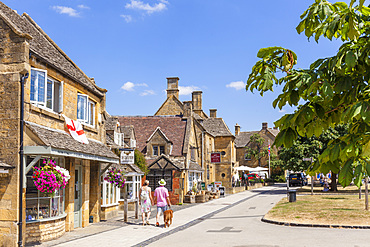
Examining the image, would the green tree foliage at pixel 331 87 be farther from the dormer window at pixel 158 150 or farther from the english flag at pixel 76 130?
A: the dormer window at pixel 158 150

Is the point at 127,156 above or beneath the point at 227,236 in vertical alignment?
above

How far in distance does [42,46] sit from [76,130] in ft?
11.0

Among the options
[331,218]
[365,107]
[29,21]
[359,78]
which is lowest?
[331,218]

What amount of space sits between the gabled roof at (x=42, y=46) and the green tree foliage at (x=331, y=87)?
1048 cm

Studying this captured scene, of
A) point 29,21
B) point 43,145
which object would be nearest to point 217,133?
point 29,21

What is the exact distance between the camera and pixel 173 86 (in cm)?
4906

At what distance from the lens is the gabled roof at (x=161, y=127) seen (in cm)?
3731

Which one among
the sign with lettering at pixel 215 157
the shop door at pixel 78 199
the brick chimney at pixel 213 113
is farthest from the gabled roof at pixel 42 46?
the brick chimney at pixel 213 113

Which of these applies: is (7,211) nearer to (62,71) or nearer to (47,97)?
(47,97)

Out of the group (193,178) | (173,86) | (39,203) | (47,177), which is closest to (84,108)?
(39,203)

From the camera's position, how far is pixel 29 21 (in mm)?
17234

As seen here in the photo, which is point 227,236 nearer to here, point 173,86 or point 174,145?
point 174,145

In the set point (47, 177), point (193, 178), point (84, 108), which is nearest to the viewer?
point (47, 177)

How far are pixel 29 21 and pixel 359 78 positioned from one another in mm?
16478
